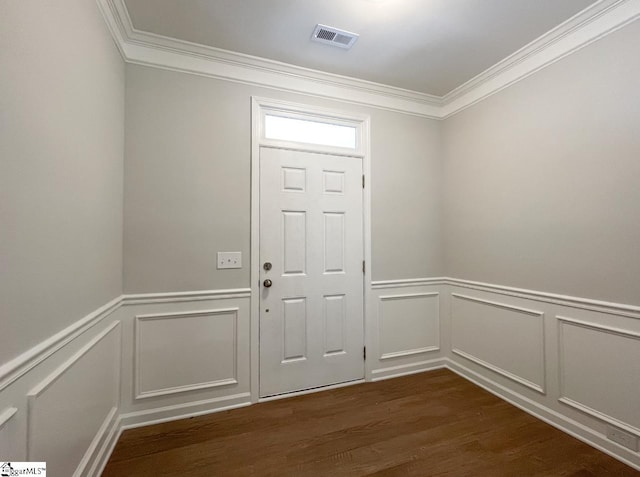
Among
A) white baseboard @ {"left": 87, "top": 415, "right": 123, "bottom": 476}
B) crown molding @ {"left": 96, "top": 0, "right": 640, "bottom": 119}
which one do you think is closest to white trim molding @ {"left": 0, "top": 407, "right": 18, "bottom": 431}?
white baseboard @ {"left": 87, "top": 415, "right": 123, "bottom": 476}

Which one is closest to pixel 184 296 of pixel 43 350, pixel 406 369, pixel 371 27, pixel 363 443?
pixel 43 350

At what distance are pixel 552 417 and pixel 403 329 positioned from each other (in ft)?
4.01

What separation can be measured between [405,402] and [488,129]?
249 centimetres

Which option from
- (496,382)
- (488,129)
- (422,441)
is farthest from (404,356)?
(488,129)

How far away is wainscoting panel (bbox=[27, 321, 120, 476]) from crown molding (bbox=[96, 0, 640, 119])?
6.30 ft

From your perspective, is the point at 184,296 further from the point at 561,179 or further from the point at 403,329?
the point at 561,179

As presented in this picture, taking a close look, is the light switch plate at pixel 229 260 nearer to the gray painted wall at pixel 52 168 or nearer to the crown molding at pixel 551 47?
the gray painted wall at pixel 52 168

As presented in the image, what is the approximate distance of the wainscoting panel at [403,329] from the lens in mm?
2729

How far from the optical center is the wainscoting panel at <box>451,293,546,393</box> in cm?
216

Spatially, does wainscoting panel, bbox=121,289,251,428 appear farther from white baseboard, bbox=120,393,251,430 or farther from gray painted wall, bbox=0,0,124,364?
gray painted wall, bbox=0,0,124,364

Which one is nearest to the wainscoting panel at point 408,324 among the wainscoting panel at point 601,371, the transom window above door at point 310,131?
the wainscoting panel at point 601,371

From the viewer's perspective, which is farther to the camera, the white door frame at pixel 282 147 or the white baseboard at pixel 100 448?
the white door frame at pixel 282 147

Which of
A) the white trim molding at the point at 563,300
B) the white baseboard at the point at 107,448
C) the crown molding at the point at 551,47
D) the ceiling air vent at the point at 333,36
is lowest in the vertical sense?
the white baseboard at the point at 107,448

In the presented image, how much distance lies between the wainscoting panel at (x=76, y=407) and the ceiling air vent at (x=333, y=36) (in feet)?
7.85
